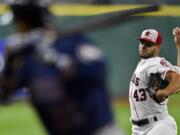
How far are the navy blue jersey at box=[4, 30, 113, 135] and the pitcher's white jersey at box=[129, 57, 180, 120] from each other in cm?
399

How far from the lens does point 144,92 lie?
819cm

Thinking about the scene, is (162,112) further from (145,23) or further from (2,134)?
(145,23)

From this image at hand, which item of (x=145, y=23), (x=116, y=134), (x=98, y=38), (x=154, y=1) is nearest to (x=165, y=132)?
(x=116, y=134)

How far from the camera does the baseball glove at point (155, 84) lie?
7992 millimetres

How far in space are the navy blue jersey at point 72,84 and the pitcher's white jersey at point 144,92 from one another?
13.1 feet

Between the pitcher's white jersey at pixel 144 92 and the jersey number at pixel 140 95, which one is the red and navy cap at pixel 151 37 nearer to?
the pitcher's white jersey at pixel 144 92

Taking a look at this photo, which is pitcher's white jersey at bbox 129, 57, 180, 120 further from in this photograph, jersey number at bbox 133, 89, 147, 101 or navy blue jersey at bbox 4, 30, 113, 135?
navy blue jersey at bbox 4, 30, 113, 135

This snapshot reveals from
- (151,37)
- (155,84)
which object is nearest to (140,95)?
(155,84)

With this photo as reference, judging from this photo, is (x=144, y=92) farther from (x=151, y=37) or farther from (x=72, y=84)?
(x=72, y=84)

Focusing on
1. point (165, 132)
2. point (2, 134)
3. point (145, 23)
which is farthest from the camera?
point (145, 23)

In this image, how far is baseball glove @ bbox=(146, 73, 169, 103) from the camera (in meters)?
7.99

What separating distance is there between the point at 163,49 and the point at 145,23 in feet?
2.88

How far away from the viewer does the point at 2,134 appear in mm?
13938

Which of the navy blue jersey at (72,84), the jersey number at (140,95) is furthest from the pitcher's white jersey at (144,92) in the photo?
the navy blue jersey at (72,84)
